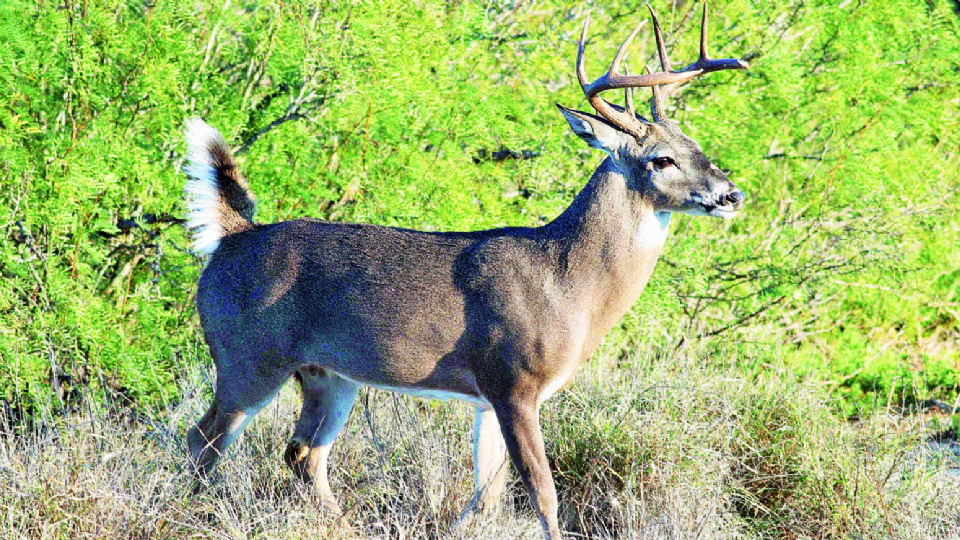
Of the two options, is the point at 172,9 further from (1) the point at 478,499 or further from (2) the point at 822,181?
(2) the point at 822,181

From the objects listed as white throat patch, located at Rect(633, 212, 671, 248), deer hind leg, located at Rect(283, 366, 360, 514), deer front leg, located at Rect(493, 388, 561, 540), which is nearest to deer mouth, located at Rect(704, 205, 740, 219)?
white throat patch, located at Rect(633, 212, 671, 248)

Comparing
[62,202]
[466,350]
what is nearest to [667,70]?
[466,350]

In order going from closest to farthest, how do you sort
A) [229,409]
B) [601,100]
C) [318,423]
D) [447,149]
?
1. [601,100]
2. [229,409]
3. [318,423]
4. [447,149]

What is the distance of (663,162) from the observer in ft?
16.6

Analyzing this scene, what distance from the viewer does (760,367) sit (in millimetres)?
7801

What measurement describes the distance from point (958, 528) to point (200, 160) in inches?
153

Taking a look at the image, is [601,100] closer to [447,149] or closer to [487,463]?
[487,463]

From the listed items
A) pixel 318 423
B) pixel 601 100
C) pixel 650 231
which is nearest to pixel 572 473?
pixel 318 423

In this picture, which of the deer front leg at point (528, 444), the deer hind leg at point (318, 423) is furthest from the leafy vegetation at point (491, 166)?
the deer hind leg at point (318, 423)

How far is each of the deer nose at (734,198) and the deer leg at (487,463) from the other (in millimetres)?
1432

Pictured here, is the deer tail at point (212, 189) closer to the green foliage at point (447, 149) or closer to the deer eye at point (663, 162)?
the green foliage at point (447, 149)

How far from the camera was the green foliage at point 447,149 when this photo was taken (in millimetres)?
6391

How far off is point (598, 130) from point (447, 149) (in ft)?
6.30

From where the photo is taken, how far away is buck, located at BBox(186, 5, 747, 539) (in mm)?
4922
